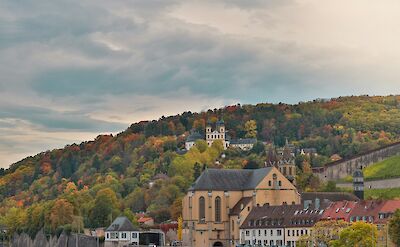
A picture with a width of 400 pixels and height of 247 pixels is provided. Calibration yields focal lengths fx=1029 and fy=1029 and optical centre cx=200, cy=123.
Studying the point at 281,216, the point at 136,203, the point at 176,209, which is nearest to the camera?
the point at 281,216

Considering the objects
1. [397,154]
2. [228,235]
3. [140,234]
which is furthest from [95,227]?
[397,154]

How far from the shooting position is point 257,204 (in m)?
139

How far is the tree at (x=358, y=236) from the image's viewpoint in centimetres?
9662

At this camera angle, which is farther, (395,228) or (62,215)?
(62,215)

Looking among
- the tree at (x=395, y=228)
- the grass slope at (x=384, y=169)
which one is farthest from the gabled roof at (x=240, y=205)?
the tree at (x=395, y=228)

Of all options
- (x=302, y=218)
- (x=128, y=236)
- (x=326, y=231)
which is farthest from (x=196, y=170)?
(x=326, y=231)

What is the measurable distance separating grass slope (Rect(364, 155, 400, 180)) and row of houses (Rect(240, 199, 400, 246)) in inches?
1131

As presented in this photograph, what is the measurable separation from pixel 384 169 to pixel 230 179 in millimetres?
30772

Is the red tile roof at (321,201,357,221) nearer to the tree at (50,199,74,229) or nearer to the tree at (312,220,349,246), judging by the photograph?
the tree at (312,220,349,246)

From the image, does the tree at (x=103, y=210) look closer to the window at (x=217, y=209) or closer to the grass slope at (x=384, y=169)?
the window at (x=217, y=209)

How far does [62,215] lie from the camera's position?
569ft

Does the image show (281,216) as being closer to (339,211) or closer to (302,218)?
(302,218)

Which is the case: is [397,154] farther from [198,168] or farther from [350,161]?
[198,168]

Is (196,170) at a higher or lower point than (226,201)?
higher
